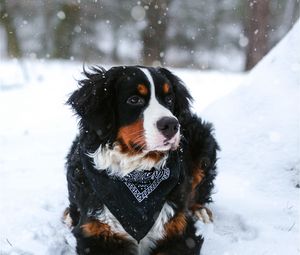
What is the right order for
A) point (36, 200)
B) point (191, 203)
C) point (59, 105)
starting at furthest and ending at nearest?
point (59, 105) < point (36, 200) < point (191, 203)

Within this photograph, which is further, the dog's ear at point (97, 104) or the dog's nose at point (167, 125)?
the dog's ear at point (97, 104)

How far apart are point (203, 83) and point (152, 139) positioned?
27.8 ft

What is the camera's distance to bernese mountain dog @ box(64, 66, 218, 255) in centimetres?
338

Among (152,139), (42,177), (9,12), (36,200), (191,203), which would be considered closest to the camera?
(152,139)

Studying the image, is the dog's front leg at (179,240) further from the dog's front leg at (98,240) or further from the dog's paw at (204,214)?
the dog's paw at (204,214)

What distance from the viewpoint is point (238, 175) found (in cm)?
534

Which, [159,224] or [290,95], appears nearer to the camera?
[159,224]

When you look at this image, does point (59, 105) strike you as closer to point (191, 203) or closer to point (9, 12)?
point (191, 203)

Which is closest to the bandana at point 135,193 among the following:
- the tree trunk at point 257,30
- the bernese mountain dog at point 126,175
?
the bernese mountain dog at point 126,175

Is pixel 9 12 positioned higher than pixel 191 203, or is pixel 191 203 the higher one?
pixel 191 203

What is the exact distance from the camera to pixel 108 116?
11.1 feet

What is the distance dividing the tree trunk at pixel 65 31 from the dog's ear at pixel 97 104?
14725 mm

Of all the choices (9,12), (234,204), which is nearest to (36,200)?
(234,204)

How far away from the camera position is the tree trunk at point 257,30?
16.6 metres
